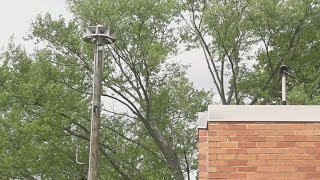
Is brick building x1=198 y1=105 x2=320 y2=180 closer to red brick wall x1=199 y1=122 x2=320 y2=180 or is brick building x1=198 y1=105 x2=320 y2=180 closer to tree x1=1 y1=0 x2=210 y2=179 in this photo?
red brick wall x1=199 y1=122 x2=320 y2=180

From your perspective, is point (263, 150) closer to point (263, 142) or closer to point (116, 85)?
point (263, 142)

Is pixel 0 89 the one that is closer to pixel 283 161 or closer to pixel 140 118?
pixel 140 118

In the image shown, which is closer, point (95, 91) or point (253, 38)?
point (95, 91)

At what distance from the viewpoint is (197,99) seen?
25.4m

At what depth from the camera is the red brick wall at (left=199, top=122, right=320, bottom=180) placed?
250 inches

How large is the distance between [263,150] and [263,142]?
0.09 meters

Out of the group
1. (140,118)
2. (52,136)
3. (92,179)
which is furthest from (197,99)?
(92,179)

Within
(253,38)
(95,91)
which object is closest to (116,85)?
(253,38)

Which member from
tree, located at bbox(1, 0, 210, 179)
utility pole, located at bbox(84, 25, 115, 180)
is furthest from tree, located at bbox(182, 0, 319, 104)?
utility pole, located at bbox(84, 25, 115, 180)

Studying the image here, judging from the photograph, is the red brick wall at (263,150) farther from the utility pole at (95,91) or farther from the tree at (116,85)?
the tree at (116,85)

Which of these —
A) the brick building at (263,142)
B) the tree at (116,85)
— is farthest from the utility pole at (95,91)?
the tree at (116,85)

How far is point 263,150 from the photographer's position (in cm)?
643

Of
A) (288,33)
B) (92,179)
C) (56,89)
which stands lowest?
(92,179)

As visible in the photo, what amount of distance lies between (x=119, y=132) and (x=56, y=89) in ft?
16.5
